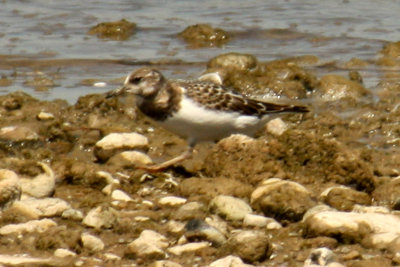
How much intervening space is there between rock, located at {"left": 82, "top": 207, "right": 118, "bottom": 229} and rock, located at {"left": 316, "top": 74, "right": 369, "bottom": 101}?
3.89 meters

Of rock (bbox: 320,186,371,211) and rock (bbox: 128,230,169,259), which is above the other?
rock (bbox: 128,230,169,259)

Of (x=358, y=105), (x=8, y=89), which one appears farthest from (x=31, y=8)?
(x=358, y=105)

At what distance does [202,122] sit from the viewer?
266 inches

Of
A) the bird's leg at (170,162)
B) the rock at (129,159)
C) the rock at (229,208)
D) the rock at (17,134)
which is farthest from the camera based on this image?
the rock at (17,134)

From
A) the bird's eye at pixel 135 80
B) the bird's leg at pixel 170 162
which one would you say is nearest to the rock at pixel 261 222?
the bird's leg at pixel 170 162

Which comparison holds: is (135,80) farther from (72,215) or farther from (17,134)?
(72,215)

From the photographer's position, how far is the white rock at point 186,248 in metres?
4.71

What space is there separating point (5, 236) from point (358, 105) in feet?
14.1

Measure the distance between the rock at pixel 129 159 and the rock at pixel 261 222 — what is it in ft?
4.98

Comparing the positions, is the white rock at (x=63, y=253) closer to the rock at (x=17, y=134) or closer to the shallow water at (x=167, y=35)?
the rock at (x=17, y=134)

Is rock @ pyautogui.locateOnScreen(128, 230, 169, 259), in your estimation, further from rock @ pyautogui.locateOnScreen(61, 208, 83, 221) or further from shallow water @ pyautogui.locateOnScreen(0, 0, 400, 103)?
shallow water @ pyautogui.locateOnScreen(0, 0, 400, 103)

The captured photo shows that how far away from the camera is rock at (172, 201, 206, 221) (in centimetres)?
523

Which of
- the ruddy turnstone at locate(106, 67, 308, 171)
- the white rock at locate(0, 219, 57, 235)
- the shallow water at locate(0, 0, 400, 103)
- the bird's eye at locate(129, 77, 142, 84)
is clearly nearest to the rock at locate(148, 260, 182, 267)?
the white rock at locate(0, 219, 57, 235)

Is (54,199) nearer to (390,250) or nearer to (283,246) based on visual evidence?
(283,246)
